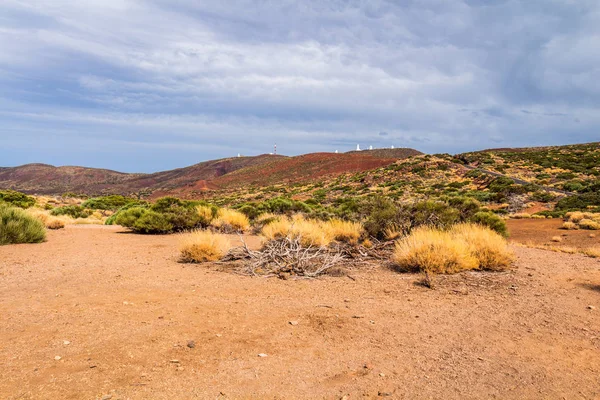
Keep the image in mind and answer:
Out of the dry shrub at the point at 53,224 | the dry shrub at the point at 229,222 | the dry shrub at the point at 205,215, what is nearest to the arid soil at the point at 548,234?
the dry shrub at the point at 229,222

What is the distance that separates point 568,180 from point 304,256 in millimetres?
35615

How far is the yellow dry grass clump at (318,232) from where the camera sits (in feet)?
35.0

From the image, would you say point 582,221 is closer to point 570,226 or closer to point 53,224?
point 570,226

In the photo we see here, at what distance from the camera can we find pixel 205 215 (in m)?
16.4

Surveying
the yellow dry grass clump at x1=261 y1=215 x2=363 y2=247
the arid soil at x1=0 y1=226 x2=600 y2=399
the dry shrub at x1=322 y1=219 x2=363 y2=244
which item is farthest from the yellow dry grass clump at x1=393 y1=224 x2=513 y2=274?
the dry shrub at x1=322 y1=219 x2=363 y2=244

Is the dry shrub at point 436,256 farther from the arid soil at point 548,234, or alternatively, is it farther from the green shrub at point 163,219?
the green shrub at point 163,219

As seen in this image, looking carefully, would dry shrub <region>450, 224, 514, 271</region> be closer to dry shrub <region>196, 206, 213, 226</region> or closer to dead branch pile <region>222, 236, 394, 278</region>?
dead branch pile <region>222, 236, 394, 278</region>

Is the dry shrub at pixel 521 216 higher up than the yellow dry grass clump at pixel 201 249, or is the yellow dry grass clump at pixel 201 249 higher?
the yellow dry grass clump at pixel 201 249

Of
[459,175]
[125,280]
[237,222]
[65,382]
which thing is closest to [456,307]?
[65,382]

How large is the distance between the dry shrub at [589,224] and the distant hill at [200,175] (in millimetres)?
49964

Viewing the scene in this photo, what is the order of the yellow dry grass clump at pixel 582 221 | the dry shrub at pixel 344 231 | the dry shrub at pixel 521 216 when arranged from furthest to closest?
the dry shrub at pixel 521 216
the yellow dry grass clump at pixel 582 221
the dry shrub at pixel 344 231

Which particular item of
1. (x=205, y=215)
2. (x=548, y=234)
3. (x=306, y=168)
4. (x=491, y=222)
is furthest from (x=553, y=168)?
(x=205, y=215)

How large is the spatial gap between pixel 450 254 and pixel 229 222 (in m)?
10.0

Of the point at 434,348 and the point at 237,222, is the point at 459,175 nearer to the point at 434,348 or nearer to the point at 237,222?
the point at 237,222
